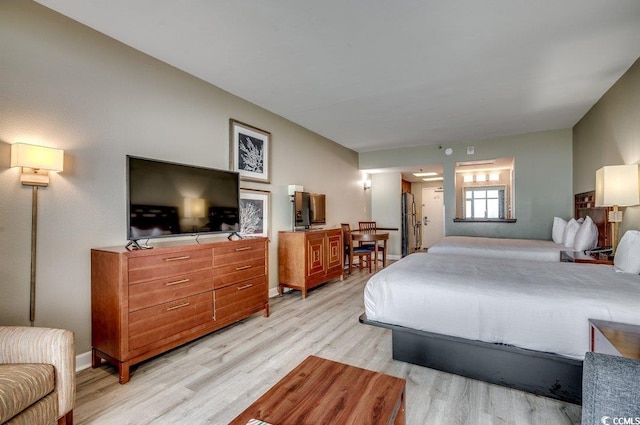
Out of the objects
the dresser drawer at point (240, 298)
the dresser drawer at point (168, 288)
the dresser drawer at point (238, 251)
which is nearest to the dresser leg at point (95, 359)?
the dresser drawer at point (168, 288)

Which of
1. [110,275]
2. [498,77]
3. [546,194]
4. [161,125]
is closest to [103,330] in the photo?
[110,275]

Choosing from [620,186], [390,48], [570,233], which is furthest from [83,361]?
[570,233]

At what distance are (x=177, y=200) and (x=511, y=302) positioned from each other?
275 cm

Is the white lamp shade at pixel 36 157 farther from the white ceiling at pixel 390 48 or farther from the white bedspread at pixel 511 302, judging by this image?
the white bedspread at pixel 511 302

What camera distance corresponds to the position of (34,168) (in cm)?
196

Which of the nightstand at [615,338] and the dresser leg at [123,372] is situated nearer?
the nightstand at [615,338]

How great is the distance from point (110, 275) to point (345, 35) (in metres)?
2.62

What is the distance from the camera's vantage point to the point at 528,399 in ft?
6.09

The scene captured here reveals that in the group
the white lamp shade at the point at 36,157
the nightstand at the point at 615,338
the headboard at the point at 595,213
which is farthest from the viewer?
the headboard at the point at 595,213

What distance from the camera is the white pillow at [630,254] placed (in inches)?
85.5

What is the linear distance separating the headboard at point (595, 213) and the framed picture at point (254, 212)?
4.22 meters

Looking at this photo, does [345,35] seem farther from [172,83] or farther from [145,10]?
[172,83]

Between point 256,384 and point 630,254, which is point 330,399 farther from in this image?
point 630,254

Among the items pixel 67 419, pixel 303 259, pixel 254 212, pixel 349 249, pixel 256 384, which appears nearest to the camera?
pixel 67 419
